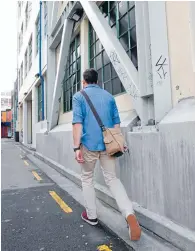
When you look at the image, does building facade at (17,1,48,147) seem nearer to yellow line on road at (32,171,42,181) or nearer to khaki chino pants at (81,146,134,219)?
yellow line on road at (32,171,42,181)

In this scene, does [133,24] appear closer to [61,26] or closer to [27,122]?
[61,26]

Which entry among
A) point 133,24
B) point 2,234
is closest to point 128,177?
point 2,234

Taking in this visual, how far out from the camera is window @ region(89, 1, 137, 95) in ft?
15.4

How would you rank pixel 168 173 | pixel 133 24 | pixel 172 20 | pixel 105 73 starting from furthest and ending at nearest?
pixel 105 73
pixel 133 24
pixel 172 20
pixel 168 173

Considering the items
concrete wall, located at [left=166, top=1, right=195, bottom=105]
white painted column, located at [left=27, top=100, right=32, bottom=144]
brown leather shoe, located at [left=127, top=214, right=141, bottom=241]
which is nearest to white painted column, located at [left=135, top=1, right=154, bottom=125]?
concrete wall, located at [left=166, top=1, right=195, bottom=105]

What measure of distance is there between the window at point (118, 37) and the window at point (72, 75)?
1287 mm

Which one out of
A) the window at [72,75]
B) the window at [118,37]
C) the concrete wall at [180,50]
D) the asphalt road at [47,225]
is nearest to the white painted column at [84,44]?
the window at [118,37]

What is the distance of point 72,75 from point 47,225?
20.0 feet

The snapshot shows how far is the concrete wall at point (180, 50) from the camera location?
9.16 ft

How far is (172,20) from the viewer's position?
3.00 metres

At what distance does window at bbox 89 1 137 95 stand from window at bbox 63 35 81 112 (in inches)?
50.7

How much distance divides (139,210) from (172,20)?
236cm

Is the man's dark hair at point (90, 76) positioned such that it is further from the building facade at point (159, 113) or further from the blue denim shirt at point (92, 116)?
the building facade at point (159, 113)

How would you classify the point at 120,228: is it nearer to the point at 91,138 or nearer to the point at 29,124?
the point at 91,138
